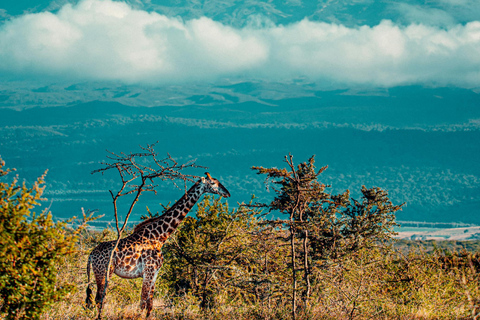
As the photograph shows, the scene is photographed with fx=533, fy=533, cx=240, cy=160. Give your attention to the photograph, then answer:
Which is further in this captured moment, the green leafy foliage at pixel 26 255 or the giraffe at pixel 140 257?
the giraffe at pixel 140 257

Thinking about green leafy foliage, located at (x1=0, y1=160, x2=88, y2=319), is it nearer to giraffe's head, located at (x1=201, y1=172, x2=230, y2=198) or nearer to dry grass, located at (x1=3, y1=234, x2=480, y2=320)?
dry grass, located at (x1=3, y1=234, x2=480, y2=320)

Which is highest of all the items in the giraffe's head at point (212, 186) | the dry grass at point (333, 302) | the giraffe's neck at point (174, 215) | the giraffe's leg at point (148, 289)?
the giraffe's head at point (212, 186)

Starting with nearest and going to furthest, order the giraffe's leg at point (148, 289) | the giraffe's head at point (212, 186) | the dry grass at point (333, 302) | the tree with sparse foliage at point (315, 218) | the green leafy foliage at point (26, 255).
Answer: the green leafy foliage at point (26, 255), the tree with sparse foliage at point (315, 218), the dry grass at point (333, 302), the giraffe's leg at point (148, 289), the giraffe's head at point (212, 186)

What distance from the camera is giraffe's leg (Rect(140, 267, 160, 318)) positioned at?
1199cm

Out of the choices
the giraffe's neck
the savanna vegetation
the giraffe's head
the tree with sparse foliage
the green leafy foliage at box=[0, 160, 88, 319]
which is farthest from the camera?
the giraffe's head

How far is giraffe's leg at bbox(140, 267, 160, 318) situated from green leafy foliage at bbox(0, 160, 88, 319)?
3598 millimetres

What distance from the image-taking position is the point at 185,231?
17219 mm

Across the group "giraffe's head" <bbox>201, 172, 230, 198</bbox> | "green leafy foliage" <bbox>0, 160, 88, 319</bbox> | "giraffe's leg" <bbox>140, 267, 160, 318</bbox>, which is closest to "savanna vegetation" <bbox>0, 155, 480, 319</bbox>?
"green leafy foliage" <bbox>0, 160, 88, 319</bbox>

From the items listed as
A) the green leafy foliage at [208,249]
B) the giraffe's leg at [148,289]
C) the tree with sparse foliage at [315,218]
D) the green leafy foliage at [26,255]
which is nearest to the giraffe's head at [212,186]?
the tree with sparse foliage at [315,218]

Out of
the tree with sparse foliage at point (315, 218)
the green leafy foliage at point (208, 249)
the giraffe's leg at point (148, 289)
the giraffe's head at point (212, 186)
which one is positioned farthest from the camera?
the green leafy foliage at point (208, 249)

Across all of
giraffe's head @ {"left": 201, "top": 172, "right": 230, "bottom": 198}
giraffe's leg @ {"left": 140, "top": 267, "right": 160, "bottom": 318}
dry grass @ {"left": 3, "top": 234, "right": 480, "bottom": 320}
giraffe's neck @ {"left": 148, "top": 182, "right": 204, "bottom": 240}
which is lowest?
dry grass @ {"left": 3, "top": 234, "right": 480, "bottom": 320}

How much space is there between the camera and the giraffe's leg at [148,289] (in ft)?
39.3

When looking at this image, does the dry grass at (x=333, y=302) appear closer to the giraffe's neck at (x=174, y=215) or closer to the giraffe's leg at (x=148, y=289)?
the giraffe's leg at (x=148, y=289)

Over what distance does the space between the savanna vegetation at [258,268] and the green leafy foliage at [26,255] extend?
16 millimetres
